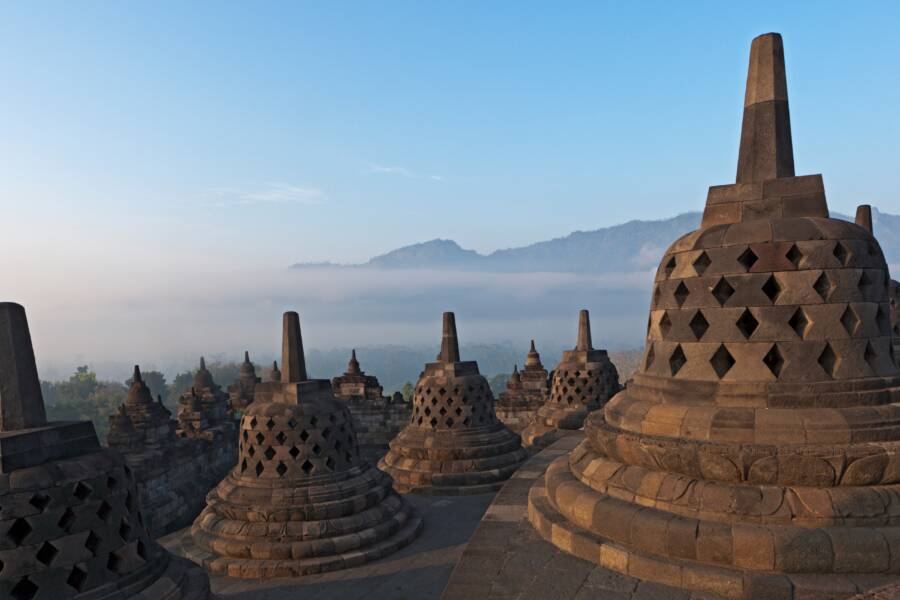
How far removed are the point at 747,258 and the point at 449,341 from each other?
12193 mm

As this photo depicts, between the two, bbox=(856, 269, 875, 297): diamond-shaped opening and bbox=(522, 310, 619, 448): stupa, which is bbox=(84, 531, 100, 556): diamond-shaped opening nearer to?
bbox=(856, 269, 875, 297): diamond-shaped opening

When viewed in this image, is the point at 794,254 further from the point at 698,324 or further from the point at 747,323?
the point at 698,324

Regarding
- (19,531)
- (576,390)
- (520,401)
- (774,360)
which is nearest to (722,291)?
(774,360)

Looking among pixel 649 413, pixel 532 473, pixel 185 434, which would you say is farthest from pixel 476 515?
pixel 185 434

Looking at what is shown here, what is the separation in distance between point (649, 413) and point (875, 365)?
201cm

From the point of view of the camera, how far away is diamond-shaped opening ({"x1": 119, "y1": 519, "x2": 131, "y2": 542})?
5773mm

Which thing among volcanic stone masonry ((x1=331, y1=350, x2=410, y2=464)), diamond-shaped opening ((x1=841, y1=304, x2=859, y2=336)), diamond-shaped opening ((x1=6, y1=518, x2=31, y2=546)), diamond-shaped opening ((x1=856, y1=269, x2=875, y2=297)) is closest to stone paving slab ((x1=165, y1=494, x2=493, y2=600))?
diamond-shaped opening ((x1=6, y1=518, x2=31, y2=546))

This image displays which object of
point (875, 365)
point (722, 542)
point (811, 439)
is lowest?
point (722, 542)

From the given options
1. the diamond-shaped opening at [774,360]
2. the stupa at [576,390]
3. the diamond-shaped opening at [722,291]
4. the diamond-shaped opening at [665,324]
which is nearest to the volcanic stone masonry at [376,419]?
the stupa at [576,390]

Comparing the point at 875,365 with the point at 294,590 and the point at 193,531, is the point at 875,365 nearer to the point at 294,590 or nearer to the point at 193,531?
the point at 294,590

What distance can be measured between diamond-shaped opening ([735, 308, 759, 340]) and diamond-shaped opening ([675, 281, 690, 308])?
1.73ft

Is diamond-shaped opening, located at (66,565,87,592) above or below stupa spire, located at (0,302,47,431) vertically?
below

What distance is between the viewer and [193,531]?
456 inches

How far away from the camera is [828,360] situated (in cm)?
500
